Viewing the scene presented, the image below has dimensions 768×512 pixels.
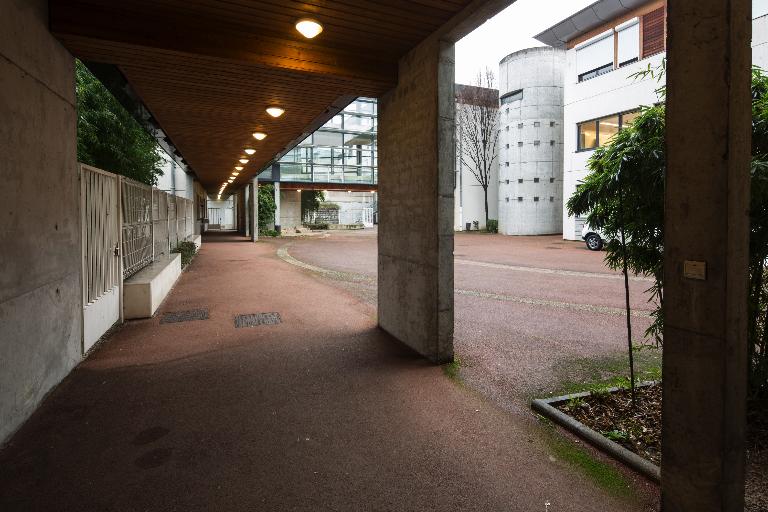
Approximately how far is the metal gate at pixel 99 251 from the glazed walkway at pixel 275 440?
0.47m

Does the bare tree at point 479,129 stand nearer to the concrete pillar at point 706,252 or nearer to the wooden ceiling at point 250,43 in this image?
the wooden ceiling at point 250,43

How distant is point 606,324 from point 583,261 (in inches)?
328

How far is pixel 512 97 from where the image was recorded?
91.9 ft

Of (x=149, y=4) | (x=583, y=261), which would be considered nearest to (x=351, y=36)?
(x=149, y=4)

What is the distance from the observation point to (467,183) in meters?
33.9

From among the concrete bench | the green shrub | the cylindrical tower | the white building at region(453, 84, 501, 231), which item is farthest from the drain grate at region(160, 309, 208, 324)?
the white building at region(453, 84, 501, 231)

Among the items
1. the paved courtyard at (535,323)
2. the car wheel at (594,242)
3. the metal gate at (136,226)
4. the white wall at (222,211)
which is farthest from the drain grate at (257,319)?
the white wall at (222,211)

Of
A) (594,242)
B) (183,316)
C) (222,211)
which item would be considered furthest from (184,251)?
(222,211)

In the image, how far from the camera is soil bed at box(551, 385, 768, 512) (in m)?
2.54

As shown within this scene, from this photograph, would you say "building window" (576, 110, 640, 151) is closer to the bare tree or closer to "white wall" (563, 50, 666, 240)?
"white wall" (563, 50, 666, 240)

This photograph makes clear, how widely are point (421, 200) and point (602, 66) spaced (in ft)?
65.0

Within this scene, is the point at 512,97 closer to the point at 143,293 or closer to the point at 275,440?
the point at 143,293

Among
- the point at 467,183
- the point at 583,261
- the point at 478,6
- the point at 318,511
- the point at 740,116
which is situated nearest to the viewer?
the point at 740,116

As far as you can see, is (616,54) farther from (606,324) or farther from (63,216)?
(63,216)
